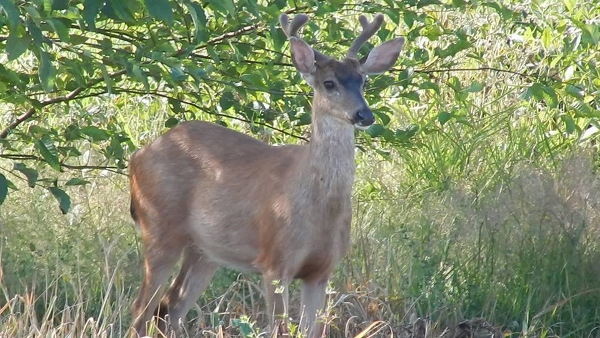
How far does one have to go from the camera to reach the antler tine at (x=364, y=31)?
6.43 meters

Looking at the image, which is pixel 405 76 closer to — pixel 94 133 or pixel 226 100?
pixel 226 100

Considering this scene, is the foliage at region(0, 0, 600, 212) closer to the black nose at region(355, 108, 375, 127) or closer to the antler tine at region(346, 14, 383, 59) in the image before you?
the antler tine at region(346, 14, 383, 59)

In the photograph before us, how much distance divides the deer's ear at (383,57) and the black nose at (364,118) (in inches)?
21.2

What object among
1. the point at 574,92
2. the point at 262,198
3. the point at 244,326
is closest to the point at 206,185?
the point at 262,198

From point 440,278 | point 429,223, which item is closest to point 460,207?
point 429,223

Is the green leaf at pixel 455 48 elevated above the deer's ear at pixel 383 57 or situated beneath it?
elevated above

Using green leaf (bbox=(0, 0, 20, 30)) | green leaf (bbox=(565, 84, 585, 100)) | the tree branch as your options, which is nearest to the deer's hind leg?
the tree branch

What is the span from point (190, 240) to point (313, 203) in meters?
1.01

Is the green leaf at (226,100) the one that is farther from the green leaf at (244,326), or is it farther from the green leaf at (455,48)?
the green leaf at (244,326)

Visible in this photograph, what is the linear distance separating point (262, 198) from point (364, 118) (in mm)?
839

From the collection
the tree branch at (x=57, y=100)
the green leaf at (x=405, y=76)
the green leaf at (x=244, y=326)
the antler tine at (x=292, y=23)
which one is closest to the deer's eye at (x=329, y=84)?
the antler tine at (x=292, y=23)

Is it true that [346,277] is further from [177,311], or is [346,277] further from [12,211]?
[12,211]

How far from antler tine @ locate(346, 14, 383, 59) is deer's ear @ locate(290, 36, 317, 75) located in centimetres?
23

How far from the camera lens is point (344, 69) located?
21.2 feet
